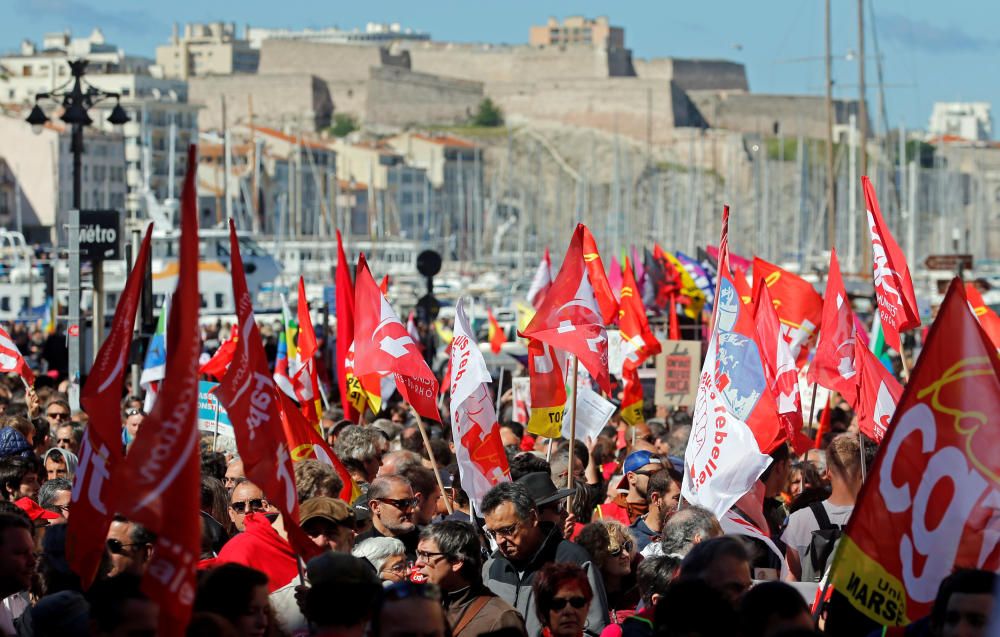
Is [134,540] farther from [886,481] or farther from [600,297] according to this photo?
[600,297]

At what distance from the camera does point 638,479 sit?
8.02 m

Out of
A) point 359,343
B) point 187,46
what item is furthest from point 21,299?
point 187,46

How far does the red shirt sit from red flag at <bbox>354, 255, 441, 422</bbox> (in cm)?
303

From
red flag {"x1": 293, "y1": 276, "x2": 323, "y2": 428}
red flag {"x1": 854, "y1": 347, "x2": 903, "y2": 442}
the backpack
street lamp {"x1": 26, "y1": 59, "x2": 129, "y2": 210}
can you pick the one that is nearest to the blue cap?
red flag {"x1": 854, "y1": 347, "x2": 903, "y2": 442}

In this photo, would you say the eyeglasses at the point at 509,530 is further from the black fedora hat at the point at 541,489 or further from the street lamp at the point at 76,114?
the street lamp at the point at 76,114

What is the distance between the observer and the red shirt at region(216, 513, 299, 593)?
19.7 ft

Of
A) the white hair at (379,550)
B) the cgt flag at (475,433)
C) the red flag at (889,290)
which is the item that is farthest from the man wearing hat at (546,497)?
the red flag at (889,290)

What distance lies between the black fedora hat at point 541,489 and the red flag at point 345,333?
4.56m

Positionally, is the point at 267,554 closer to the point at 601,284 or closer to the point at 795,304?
the point at 601,284

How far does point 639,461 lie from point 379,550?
7.11 feet

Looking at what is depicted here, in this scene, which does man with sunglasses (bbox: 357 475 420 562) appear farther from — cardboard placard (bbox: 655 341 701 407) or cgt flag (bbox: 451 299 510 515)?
cardboard placard (bbox: 655 341 701 407)

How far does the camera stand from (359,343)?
32.4 feet

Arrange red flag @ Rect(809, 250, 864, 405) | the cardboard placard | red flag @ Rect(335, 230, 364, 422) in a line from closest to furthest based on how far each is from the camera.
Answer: red flag @ Rect(809, 250, 864, 405), red flag @ Rect(335, 230, 364, 422), the cardboard placard

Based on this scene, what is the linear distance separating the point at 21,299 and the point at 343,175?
241ft
